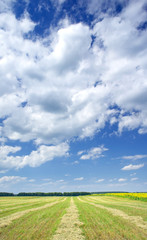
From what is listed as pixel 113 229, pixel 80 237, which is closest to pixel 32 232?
pixel 80 237

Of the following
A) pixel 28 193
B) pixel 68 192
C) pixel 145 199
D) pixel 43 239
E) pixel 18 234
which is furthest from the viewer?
pixel 68 192

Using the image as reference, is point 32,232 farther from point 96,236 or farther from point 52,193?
point 52,193

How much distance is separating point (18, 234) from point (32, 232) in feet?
3.32

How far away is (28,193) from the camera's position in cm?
14788

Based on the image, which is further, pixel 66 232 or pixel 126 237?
pixel 66 232

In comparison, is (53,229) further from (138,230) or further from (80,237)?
(138,230)

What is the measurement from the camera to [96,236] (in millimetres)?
10906

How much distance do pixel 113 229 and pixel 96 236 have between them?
245 centimetres

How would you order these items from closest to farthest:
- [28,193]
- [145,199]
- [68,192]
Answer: [145,199]
[28,193]
[68,192]

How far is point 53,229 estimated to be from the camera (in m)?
12.7

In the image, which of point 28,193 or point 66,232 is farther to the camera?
point 28,193

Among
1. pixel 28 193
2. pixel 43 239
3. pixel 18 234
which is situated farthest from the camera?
pixel 28 193

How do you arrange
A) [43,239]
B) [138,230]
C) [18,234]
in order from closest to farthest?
[43,239] → [18,234] → [138,230]

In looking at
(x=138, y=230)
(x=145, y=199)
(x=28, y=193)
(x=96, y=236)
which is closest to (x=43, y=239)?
(x=96, y=236)
